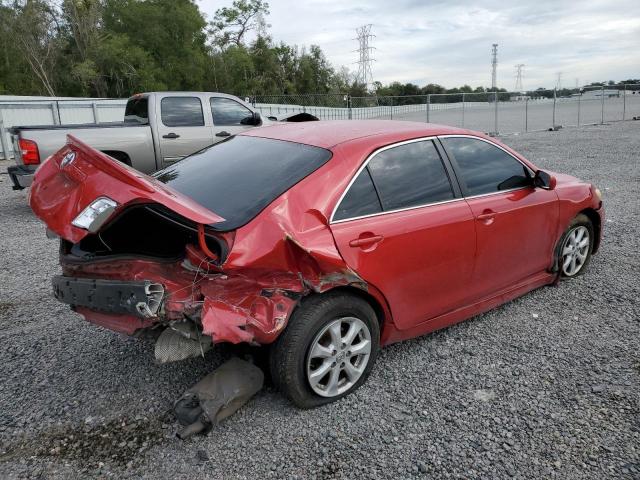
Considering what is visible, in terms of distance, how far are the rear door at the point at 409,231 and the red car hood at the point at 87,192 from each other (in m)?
0.83

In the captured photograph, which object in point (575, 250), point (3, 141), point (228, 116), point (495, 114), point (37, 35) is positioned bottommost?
point (575, 250)

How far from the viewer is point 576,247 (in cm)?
464

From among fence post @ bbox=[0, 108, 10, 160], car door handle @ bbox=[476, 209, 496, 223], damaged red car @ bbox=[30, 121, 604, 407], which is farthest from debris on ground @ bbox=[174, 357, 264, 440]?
fence post @ bbox=[0, 108, 10, 160]

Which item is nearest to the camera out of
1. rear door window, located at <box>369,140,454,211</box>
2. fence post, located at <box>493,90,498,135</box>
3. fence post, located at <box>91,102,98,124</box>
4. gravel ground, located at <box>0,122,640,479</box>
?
gravel ground, located at <box>0,122,640,479</box>

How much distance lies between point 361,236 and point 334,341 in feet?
2.03

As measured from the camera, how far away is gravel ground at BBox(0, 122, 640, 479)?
8.21 feet

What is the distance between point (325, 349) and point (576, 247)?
9.78 feet

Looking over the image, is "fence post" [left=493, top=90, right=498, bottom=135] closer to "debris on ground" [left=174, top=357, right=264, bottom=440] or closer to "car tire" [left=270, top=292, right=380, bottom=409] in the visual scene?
"car tire" [left=270, top=292, right=380, bottom=409]

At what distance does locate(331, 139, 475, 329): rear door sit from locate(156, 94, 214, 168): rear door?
228 inches

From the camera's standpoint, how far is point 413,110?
853 inches

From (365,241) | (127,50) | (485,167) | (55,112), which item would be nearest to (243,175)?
(365,241)

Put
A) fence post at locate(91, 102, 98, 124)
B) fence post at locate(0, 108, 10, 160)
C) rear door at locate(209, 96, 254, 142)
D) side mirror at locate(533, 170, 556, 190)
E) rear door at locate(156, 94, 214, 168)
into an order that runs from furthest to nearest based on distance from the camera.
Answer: fence post at locate(91, 102, 98, 124) < fence post at locate(0, 108, 10, 160) < rear door at locate(209, 96, 254, 142) < rear door at locate(156, 94, 214, 168) < side mirror at locate(533, 170, 556, 190)

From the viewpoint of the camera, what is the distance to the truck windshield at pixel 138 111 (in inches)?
338

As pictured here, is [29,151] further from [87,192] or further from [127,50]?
[127,50]
